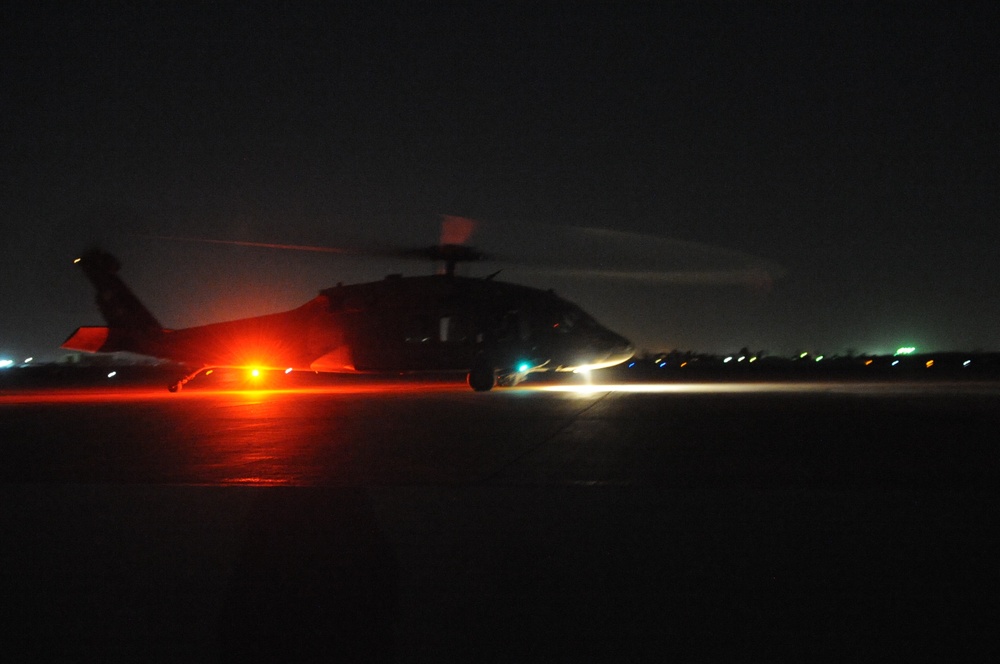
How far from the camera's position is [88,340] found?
26.7 m

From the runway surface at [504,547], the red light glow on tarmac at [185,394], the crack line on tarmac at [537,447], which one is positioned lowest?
the runway surface at [504,547]

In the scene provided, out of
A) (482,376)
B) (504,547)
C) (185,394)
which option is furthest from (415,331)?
(504,547)

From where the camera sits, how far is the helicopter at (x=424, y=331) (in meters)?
24.6

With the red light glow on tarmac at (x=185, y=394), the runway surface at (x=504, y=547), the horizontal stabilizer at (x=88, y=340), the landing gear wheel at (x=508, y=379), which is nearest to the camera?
the runway surface at (x=504, y=547)

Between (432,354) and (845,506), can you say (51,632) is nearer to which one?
(845,506)

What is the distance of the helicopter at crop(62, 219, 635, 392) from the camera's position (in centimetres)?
2456

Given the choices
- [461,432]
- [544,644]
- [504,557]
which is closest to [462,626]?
[544,644]

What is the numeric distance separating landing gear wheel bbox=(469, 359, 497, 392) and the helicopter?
1.1 inches

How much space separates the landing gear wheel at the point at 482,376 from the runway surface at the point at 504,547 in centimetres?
1225

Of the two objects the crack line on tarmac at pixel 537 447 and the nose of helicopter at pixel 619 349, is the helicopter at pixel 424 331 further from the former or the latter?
the crack line on tarmac at pixel 537 447

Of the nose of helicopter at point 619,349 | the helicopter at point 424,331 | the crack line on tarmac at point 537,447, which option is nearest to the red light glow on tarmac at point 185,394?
the helicopter at point 424,331

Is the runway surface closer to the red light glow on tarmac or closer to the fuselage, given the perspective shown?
the red light glow on tarmac

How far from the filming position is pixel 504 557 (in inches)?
227

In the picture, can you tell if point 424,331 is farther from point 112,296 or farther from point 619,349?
point 112,296
